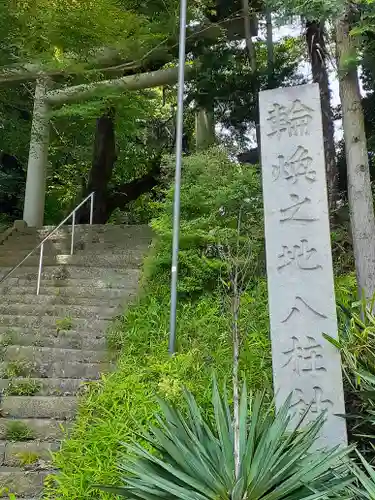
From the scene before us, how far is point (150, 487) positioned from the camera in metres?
2.79

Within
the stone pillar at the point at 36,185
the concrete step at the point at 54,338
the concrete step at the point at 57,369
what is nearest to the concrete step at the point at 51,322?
the concrete step at the point at 54,338

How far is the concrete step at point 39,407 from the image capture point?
4.53 m

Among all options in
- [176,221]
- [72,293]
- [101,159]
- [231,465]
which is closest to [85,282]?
[72,293]

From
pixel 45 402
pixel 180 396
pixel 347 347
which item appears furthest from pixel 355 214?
pixel 45 402

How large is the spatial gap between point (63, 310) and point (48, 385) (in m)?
1.70

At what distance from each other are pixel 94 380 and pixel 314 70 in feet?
21.2

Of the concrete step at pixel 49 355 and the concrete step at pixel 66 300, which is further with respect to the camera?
the concrete step at pixel 66 300

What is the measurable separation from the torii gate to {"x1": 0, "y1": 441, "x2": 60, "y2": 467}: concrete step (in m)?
6.92

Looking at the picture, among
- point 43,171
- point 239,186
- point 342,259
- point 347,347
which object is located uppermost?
point 43,171

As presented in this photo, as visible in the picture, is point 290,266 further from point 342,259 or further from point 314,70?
point 314,70

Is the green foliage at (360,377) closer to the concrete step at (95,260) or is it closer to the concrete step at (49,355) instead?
the concrete step at (49,355)

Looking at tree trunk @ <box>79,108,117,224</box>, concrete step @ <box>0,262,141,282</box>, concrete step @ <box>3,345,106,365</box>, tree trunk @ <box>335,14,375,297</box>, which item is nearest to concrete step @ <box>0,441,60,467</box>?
concrete step @ <box>3,345,106,365</box>

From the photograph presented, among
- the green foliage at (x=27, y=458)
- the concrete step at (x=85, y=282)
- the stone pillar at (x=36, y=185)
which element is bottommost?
the green foliage at (x=27, y=458)

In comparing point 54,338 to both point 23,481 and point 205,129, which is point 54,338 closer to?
point 23,481
